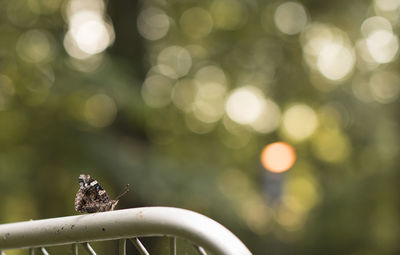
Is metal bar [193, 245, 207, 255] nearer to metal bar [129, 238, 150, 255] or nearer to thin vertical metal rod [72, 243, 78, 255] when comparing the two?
metal bar [129, 238, 150, 255]

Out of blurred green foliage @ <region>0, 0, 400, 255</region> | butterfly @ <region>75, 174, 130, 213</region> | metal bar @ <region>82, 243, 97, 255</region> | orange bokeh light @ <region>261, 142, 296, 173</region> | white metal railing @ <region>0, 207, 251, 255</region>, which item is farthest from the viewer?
orange bokeh light @ <region>261, 142, 296, 173</region>

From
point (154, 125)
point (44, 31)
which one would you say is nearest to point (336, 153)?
point (154, 125)

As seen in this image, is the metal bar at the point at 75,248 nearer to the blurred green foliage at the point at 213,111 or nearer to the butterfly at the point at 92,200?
the butterfly at the point at 92,200

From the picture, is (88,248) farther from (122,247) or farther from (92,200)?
(92,200)

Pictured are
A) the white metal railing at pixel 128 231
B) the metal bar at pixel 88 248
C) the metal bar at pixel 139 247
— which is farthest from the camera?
the metal bar at pixel 88 248

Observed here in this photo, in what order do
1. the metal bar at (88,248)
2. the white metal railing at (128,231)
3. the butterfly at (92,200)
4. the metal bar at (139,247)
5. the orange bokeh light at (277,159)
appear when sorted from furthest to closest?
the orange bokeh light at (277,159) → the butterfly at (92,200) → the metal bar at (88,248) → the metal bar at (139,247) → the white metal railing at (128,231)

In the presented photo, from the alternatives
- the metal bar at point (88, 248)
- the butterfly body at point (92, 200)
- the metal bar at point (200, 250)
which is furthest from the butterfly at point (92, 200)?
the metal bar at point (200, 250)

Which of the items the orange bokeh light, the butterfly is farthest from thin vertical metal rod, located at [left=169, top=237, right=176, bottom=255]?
the orange bokeh light
